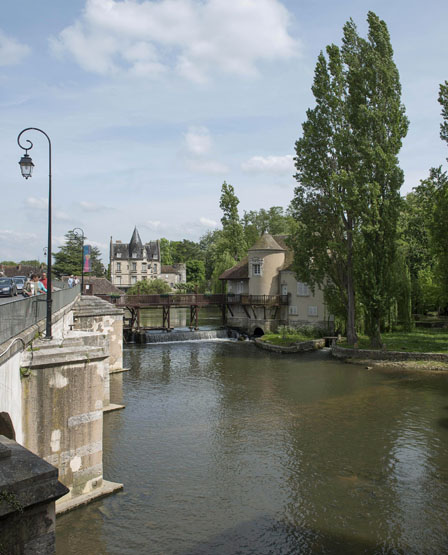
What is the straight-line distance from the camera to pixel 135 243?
105938mm

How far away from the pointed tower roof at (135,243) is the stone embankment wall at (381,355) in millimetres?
77509

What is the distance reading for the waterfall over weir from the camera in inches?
1588

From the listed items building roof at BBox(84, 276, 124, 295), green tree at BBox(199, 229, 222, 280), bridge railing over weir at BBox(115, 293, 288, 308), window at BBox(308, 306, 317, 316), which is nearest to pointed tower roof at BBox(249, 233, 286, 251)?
bridge railing over weir at BBox(115, 293, 288, 308)

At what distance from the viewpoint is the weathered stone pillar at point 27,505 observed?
3.56m

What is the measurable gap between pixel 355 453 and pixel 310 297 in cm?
2859

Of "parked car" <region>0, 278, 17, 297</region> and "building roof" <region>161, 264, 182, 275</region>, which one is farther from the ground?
"building roof" <region>161, 264, 182, 275</region>

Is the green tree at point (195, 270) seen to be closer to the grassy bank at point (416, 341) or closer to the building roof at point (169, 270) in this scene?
the building roof at point (169, 270)

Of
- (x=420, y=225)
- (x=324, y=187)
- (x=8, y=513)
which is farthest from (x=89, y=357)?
(x=420, y=225)

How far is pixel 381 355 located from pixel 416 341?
19.1 ft

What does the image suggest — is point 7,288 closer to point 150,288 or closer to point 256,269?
point 256,269

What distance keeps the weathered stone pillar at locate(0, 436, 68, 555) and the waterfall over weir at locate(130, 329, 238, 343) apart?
3679cm

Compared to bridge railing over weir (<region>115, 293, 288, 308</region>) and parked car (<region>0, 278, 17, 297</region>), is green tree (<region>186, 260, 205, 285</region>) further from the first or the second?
parked car (<region>0, 278, 17, 297</region>)

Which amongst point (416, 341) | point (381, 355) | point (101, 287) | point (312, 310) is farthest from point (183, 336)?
point (416, 341)

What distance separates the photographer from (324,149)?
3303cm
